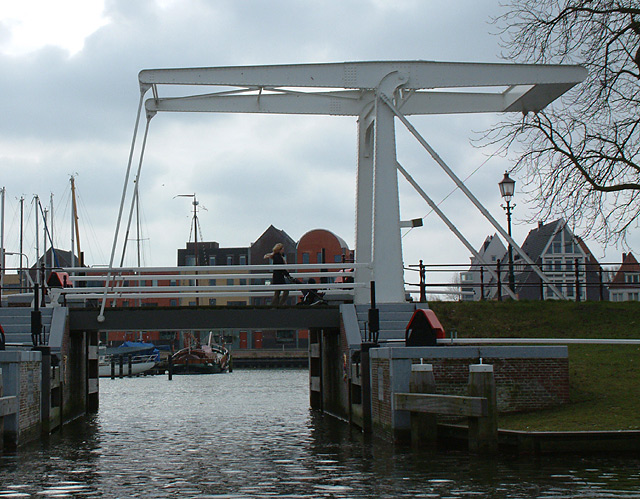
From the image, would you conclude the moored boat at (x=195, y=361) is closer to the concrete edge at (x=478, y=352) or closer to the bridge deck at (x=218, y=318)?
the bridge deck at (x=218, y=318)

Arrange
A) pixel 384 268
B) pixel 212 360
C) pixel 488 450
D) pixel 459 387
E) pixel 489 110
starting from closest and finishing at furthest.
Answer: pixel 488 450 < pixel 459 387 < pixel 384 268 < pixel 489 110 < pixel 212 360

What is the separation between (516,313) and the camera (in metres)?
21.4

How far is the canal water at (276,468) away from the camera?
Answer: 10.8m

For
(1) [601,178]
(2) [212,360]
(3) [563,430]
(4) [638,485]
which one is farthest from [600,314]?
(2) [212,360]

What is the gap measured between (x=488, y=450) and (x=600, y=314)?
31.8 ft

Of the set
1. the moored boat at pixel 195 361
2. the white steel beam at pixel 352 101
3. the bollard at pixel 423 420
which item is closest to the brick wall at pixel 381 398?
the bollard at pixel 423 420

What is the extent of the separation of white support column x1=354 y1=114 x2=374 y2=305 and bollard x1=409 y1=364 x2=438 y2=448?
316 inches

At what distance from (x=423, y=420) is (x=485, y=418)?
157cm

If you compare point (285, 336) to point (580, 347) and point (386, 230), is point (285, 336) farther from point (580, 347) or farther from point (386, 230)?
point (580, 347)

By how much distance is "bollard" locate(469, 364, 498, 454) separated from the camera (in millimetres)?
12977

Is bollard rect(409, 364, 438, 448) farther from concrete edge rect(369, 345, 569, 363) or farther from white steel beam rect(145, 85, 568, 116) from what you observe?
white steel beam rect(145, 85, 568, 116)

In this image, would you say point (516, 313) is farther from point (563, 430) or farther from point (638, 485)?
point (638, 485)

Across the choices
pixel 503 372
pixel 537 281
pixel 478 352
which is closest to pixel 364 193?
pixel 478 352

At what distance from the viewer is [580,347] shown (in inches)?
744
